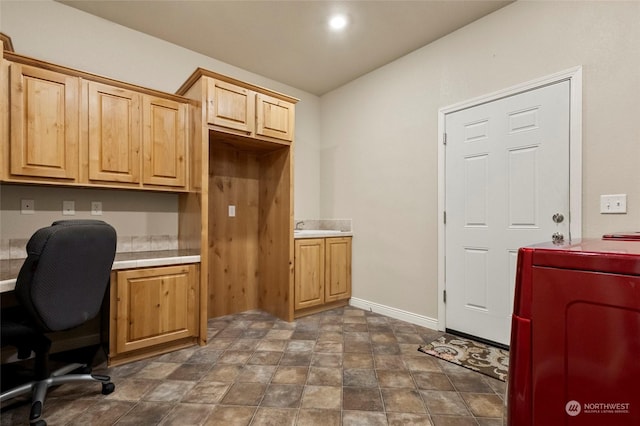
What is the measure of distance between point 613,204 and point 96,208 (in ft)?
12.5

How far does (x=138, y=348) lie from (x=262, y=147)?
6.91 feet

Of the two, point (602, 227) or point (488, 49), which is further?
point (488, 49)

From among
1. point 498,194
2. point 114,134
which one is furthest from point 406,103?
point 114,134

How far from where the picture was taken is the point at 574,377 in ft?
1.95

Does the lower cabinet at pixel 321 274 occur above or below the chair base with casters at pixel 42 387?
above

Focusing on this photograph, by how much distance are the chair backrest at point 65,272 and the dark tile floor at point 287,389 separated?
530 millimetres

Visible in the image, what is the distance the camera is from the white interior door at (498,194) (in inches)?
85.0

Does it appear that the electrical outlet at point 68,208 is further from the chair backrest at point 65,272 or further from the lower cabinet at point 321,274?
the lower cabinet at point 321,274

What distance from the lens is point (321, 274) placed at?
3.33 m

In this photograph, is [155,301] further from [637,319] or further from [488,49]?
[488,49]

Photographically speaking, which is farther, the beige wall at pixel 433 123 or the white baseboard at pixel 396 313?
the white baseboard at pixel 396 313

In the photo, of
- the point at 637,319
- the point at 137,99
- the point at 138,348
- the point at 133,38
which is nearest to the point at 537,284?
the point at 637,319

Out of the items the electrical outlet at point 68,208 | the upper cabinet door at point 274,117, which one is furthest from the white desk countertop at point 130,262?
the upper cabinet door at point 274,117

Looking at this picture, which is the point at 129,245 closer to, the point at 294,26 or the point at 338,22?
the point at 294,26
